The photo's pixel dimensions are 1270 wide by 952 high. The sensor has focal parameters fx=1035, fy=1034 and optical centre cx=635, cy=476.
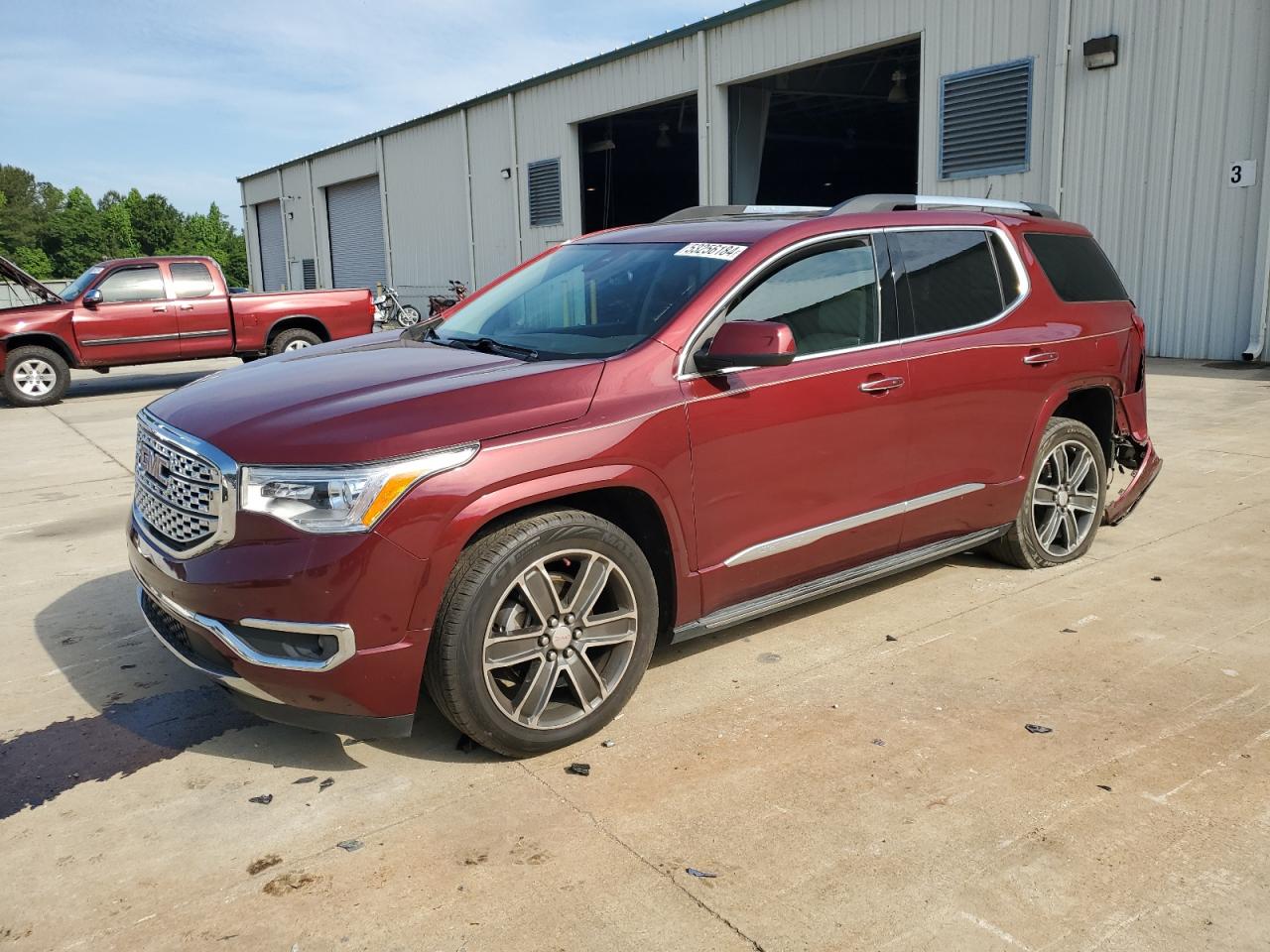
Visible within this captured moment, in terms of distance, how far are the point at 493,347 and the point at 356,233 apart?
3011 cm

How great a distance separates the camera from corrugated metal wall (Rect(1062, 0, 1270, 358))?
12.1 metres

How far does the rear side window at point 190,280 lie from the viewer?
47.2 ft

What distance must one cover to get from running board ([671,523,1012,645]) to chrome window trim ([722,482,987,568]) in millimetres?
201

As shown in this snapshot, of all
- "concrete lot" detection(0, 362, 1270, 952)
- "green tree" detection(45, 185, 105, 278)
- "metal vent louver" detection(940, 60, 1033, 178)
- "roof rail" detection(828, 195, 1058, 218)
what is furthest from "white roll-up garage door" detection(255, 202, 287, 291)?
"green tree" detection(45, 185, 105, 278)

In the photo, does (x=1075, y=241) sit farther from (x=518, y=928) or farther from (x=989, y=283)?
(x=518, y=928)

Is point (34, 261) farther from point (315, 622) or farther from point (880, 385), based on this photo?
point (315, 622)

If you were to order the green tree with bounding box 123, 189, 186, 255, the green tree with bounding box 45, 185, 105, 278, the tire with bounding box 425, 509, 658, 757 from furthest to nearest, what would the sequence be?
the green tree with bounding box 123, 189, 186, 255 → the green tree with bounding box 45, 185, 105, 278 → the tire with bounding box 425, 509, 658, 757

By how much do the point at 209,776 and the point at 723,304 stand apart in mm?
2399

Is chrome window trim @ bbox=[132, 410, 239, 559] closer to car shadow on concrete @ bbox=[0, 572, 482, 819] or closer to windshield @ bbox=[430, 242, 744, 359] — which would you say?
car shadow on concrete @ bbox=[0, 572, 482, 819]

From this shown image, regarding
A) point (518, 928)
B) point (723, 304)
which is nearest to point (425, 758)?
point (518, 928)

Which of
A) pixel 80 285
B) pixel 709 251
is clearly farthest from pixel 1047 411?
pixel 80 285

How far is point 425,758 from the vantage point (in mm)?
3463

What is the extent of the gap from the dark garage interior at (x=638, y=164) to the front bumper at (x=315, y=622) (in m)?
19.7

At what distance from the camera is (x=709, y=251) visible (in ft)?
13.4
